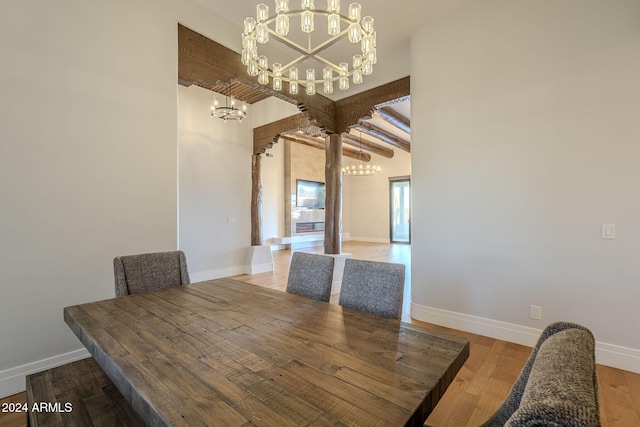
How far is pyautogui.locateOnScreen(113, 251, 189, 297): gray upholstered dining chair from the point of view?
196 centimetres

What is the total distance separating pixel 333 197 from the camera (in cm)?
471

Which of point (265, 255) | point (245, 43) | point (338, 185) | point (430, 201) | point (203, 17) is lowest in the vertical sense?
point (265, 255)

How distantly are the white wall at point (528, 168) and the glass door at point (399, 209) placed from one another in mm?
7535

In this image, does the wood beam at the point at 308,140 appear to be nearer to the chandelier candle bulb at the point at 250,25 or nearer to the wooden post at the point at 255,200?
the wooden post at the point at 255,200

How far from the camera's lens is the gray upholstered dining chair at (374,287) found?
1.62 metres

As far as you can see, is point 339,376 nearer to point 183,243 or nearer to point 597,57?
point 597,57

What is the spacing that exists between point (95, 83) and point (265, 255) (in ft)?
13.3

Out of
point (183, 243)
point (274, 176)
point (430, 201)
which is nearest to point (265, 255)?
point (183, 243)

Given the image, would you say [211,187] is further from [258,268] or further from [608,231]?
[608,231]

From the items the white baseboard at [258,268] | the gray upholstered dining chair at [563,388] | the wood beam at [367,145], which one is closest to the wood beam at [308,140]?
the wood beam at [367,145]

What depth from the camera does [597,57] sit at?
234cm

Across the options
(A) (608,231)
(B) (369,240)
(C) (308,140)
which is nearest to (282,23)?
(A) (608,231)

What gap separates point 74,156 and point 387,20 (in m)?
3.16

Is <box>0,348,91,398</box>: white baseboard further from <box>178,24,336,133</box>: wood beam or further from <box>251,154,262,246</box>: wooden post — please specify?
<box>251,154,262,246</box>: wooden post
